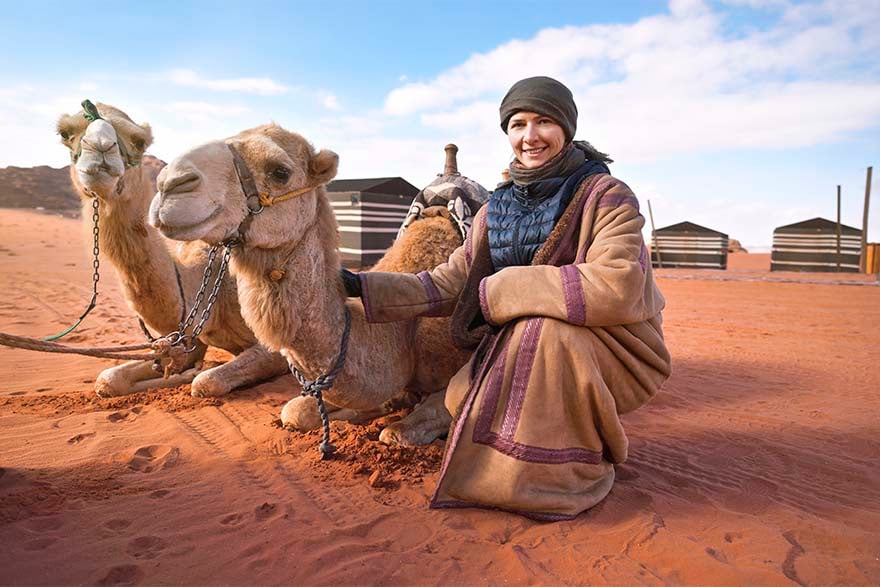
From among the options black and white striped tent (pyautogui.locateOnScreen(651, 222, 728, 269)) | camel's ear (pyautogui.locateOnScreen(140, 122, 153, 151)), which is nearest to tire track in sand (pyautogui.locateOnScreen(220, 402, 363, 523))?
camel's ear (pyautogui.locateOnScreen(140, 122, 153, 151))

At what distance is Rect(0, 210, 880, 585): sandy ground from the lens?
2.16 meters

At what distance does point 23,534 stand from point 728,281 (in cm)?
1763

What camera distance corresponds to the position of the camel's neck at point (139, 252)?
153 inches

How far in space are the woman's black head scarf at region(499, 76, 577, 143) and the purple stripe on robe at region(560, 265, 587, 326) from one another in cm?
85

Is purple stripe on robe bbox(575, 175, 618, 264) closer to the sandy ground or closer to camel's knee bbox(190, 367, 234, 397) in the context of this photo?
the sandy ground

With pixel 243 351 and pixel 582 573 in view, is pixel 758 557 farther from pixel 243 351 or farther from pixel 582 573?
pixel 243 351

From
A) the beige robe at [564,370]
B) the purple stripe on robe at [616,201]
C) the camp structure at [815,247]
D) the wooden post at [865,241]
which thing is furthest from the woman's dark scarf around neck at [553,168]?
the wooden post at [865,241]

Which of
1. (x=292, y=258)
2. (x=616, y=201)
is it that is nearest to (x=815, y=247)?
(x=616, y=201)

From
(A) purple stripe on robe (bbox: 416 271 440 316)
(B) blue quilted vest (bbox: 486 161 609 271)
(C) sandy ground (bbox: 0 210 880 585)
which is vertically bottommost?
(C) sandy ground (bbox: 0 210 880 585)

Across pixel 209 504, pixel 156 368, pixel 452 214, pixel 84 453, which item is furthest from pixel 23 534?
pixel 452 214

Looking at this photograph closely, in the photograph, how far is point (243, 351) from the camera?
16.7ft

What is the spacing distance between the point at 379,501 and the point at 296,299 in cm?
110

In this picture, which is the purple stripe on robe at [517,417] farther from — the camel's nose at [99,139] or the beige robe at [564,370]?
the camel's nose at [99,139]

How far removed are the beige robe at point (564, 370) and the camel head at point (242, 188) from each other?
105cm
